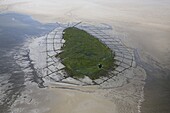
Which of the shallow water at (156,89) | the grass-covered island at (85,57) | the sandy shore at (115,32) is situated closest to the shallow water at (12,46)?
the sandy shore at (115,32)

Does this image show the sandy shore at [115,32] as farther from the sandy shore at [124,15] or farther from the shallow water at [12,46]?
the shallow water at [12,46]

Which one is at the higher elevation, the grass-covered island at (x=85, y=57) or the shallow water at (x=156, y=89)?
the grass-covered island at (x=85, y=57)

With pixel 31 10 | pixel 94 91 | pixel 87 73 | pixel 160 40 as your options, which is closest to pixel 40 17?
pixel 31 10

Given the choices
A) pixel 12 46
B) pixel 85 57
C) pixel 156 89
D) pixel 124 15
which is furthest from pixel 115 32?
pixel 156 89

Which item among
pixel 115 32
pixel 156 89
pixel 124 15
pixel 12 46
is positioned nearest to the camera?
pixel 156 89

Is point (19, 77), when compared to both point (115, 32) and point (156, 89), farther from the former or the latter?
point (115, 32)

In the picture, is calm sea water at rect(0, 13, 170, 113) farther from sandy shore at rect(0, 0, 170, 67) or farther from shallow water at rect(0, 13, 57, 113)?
sandy shore at rect(0, 0, 170, 67)
